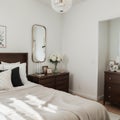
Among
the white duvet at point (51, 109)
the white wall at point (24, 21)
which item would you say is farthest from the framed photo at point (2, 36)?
the white duvet at point (51, 109)

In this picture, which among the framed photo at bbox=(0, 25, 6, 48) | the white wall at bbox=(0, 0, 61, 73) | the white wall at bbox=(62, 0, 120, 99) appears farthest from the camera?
the white wall at bbox=(62, 0, 120, 99)

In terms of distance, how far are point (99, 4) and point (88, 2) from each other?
1.24 feet

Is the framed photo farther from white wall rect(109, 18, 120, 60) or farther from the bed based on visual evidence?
white wall rect(109, 18, 120, 60)

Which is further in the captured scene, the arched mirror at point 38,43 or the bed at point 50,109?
the arched mirror at point 38,43

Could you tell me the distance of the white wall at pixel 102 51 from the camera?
4328 mm

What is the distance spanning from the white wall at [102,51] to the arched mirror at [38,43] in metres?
1.62

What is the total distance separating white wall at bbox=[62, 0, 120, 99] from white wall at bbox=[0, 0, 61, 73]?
1.78 feet

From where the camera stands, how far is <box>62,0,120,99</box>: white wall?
409cm

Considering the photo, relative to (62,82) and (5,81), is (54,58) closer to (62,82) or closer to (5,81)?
(62,82)

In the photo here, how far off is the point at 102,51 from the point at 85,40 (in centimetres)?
59

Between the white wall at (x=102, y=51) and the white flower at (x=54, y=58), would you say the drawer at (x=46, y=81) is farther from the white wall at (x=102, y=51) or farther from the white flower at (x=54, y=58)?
the white wall at (x=102, y=51)

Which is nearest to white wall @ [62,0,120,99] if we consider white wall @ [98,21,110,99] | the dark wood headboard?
white wall @ [98,21,110,99]

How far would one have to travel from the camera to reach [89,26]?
438cm

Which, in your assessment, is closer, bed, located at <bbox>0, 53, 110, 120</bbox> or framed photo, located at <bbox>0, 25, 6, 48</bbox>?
bed, located at <bbox>0, 53, 110, 120</bbox>
